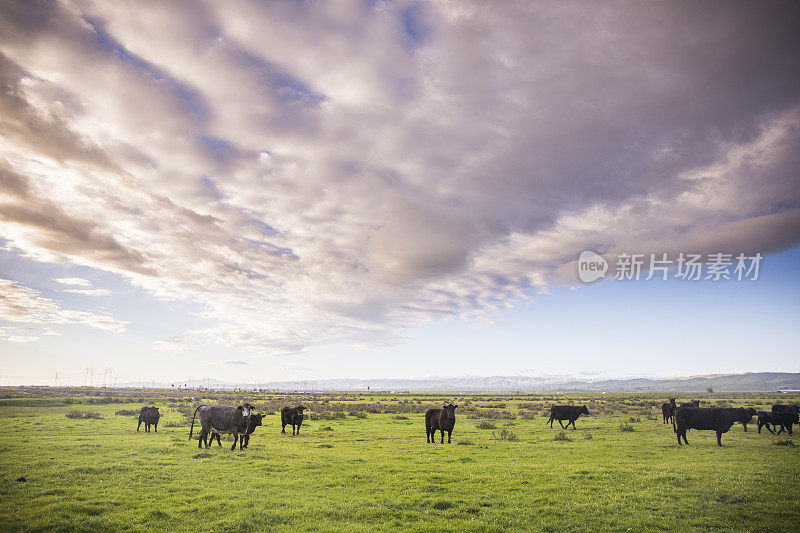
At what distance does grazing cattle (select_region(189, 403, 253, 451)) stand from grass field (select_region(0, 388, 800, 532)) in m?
1.13

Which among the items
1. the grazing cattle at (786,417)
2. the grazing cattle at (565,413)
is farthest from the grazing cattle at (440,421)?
the grazing cattle at (786,417)

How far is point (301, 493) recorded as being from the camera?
48.2ft

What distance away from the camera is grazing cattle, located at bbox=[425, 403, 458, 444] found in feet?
87.3

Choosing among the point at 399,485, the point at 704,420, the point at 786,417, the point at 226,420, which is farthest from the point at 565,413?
the point at 226,420

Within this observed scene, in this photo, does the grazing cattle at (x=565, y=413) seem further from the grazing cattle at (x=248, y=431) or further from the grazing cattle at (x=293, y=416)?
the grazing cattle at (x=248, y=431)

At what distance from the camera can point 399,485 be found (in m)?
15.6

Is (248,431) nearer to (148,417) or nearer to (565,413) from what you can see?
(148,417)

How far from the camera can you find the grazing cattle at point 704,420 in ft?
86.0

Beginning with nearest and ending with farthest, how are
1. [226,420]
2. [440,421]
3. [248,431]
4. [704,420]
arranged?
[226,420] < [248,431] < [704,420] < [440,421]

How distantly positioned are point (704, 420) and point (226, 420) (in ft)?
107

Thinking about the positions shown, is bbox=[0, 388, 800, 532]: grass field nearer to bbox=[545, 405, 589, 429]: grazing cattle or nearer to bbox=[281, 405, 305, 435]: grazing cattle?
bbox=[281, 405, 305, 435]: grazing cattle

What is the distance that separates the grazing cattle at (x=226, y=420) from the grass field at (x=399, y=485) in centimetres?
113

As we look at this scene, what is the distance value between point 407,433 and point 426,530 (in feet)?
70.9

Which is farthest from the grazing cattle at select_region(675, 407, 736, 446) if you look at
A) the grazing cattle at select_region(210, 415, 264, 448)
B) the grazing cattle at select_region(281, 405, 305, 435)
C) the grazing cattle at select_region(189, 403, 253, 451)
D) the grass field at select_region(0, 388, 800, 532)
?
the grazing cattle at select_region(189, 403, 253, 451)
